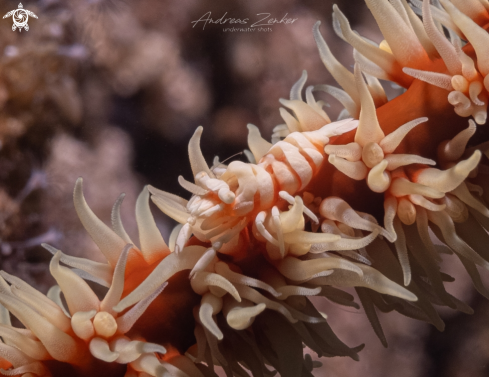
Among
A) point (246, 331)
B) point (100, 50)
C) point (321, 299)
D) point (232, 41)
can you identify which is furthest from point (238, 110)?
point (246, 331)

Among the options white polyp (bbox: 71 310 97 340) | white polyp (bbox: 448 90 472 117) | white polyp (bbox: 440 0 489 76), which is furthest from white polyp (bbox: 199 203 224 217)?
white polyp (bbox: 440 0 489 76)

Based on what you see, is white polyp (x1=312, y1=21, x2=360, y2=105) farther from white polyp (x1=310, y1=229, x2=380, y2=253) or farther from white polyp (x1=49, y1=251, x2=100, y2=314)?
white polyp (x1=49, y1=251, x2=100, y2=314)

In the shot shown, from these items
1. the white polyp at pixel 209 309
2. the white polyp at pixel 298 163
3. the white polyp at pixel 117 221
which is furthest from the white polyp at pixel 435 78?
the white polyp at pixel 117 221

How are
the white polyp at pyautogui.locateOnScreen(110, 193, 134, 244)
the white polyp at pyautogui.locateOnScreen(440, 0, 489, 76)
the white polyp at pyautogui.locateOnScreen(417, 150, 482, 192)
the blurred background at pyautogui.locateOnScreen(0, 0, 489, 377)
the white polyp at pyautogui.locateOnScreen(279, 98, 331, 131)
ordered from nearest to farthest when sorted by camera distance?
the white polyp at pyautogui.locateOnScreen(417, 150, 482, 192), the white polyp at pyautogui.locateOnScreen(440, 0, 489, 76), the white polyp at pyautogui.locateOnScreen(110, 193, 134, 244), the white polyp at pyautogui.locateOnScreen(279, 98, 331, 131), the blurred background at pyautogui.locateOnScreen(0, 0, 489, 377)

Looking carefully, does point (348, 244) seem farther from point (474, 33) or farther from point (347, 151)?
point (474, 33)

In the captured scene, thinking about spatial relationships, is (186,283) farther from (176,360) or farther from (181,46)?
(181,46)

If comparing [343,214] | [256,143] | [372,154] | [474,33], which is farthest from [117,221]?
[474,33]
